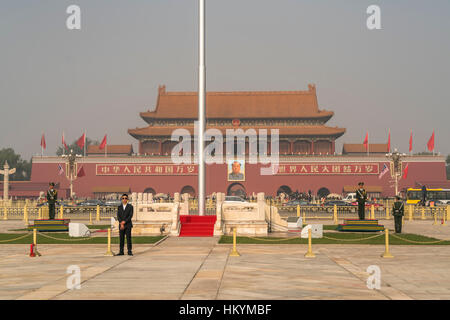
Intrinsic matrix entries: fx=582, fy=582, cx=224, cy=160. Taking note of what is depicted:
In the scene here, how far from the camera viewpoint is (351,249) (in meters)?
16.1

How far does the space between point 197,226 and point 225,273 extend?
10390 millimetres

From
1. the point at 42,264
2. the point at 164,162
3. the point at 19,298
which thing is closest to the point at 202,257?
the point at 42,264

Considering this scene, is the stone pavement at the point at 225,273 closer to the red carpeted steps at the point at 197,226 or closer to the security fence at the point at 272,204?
the red carpeted steps at the point at 197,226

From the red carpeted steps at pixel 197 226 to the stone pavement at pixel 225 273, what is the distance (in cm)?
430

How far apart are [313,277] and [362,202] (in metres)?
10.6

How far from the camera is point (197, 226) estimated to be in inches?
842

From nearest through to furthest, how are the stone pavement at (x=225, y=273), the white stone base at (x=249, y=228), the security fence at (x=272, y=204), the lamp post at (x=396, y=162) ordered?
1. the stone pavement at (x=225, y=273)
2. the white stone base at (x=249, y=228)
3. the security fence at (x=272, y=204)
4. the lamp post at (x=396, y=162)

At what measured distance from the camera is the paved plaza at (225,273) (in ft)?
29.1

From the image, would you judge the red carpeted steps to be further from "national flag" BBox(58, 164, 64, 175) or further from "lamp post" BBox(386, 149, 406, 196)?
"national flag" BBox(58, 164, 64, 175)

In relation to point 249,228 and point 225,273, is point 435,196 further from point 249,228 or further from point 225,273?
point 225,273

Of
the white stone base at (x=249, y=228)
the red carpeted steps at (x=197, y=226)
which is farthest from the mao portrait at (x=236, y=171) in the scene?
the white stone base at (x=249, y=228)

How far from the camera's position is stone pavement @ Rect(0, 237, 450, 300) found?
8.88 m
